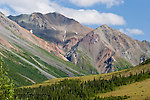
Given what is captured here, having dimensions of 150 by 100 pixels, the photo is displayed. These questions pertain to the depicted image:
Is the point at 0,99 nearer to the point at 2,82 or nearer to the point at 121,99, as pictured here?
the point at 2,82

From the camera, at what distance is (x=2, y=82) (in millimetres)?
33594

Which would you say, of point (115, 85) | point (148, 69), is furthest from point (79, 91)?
point (148, 69)

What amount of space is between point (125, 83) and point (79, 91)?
44.8 meters

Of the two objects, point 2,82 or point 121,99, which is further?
point 121,99

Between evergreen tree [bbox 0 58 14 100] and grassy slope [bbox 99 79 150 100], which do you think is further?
grassy slope [bbox 99 79 150 100]

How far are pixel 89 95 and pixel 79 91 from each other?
25.8m

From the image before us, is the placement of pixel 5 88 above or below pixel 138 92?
above

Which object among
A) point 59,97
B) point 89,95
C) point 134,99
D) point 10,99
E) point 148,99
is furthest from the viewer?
point 59,97

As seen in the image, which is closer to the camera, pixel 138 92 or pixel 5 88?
pixel 5 88

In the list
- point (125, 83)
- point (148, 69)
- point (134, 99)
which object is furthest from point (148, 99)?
point (148, 69)

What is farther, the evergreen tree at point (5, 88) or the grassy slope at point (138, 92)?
the grassy slope at point (138, 92)

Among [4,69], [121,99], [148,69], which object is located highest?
[148,69]

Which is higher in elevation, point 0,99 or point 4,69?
point 4,69

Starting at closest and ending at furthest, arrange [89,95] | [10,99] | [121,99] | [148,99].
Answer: [10,99]
[148,99]
[121,99]
[89,95]
